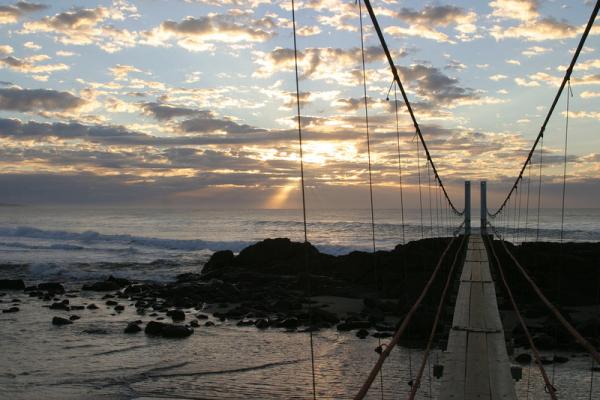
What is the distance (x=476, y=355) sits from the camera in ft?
21.1

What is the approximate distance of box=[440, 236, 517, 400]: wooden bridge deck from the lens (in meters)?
5.40

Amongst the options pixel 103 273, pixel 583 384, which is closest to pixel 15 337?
pixel 583 384

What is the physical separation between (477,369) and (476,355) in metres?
0.52

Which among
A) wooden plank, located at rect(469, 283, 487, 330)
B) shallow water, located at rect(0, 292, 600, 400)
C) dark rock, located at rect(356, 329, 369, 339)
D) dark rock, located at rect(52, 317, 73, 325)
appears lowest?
shallow water, located at rect(0, 292, 600, 400)

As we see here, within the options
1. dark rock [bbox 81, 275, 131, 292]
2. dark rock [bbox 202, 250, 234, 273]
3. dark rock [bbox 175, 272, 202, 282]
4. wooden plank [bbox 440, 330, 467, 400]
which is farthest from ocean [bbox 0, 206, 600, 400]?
dark rock [bbox 202, 250, 234, 273]

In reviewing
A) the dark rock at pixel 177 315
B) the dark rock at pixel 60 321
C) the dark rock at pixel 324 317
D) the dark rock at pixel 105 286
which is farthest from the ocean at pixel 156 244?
the dark rock at pixel 60 321

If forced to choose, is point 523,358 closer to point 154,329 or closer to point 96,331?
point 154,329

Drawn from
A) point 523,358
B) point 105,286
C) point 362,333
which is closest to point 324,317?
point 362,333

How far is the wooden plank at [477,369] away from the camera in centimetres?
532

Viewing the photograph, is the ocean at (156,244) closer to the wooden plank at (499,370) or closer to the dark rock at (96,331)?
the dark rock at (96,331)

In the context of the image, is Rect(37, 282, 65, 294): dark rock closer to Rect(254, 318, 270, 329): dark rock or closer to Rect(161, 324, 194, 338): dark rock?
Rect(161, 324, 194, 338): dark rock

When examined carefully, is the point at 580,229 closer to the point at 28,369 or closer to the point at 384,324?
the point at 384,324

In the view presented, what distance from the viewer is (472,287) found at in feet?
34.6

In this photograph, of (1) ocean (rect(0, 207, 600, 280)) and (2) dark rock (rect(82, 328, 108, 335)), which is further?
(1) ocean (rect(0, 207, 600, 280))
